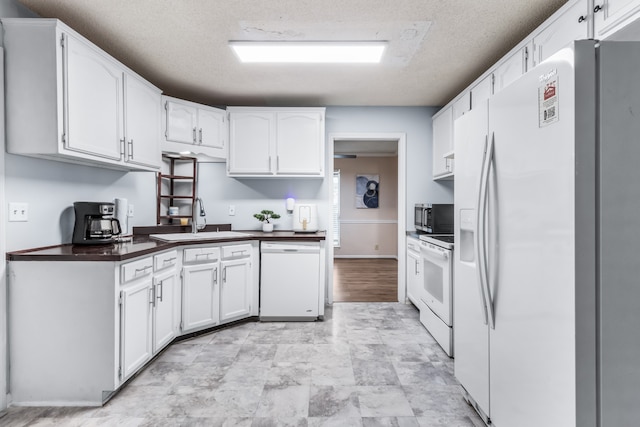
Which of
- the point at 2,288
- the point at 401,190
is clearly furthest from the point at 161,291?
the point at 401,190

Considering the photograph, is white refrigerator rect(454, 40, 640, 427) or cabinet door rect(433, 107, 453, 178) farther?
cabinet door rect(433, 107, 453, 178)

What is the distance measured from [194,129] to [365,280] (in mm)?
3322

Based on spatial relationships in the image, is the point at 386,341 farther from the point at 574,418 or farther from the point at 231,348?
the point at 574,418

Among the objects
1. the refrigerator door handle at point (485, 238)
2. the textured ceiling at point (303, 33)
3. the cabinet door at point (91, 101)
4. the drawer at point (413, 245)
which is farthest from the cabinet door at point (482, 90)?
the cabinet door at point (91, 101)

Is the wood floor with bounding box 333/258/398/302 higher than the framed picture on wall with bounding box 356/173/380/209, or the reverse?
the framed picture on wall with bounding box 356/173/380/209

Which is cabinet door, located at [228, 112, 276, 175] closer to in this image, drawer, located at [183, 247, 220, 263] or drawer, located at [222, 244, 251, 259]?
drawer, located at [222, 244, 251, 259]

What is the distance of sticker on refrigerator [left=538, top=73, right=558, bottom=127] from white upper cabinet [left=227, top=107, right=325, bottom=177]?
102 inches

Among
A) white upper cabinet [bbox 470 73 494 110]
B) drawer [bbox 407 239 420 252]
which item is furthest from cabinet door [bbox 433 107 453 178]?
drawer [bbox 407 239 420 252]

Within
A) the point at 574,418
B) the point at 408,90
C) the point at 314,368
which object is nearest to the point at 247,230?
the point at 314,368

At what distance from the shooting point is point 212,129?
351cm

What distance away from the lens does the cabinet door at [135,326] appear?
201 cm

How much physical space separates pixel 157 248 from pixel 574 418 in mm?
2412

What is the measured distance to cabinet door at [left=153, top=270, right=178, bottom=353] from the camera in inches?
94.8

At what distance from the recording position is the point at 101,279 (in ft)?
6.32
